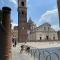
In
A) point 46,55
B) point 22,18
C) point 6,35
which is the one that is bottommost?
point 46,55

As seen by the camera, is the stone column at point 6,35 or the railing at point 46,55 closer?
the stone column at point 6,35

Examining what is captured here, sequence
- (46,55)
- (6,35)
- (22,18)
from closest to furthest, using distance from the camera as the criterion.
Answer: (6,35)
(46,55)
(22,18)

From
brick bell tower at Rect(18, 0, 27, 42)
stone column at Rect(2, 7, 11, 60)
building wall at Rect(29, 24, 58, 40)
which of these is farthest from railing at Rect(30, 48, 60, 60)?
building wall at Rect(29, 24, 58, 40)

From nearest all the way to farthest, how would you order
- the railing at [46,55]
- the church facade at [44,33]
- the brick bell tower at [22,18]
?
the railing at [46,55] → the brick bell tower at [22,18] → the church facade at [44,33]

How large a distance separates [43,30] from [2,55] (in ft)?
209

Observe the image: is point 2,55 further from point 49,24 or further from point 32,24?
point 32,24

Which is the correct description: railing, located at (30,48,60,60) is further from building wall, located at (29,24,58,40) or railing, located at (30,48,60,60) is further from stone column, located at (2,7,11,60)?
building wall, located at (29,24,58,40)

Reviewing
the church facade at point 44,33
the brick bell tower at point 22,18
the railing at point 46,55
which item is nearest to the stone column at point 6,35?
the railing at point 46,55

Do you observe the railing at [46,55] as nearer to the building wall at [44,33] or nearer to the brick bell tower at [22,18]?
the brick bell tower at [22,18]

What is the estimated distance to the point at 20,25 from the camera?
55.5 metres

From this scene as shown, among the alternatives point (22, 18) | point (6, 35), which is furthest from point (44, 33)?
point (6, 35)

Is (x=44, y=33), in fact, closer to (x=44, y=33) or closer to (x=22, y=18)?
(x=44, y=33)

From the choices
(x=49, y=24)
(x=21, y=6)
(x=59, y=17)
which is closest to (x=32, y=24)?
(x=49, y=24)

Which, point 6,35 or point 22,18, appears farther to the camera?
point 22,18
